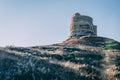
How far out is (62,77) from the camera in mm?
43875

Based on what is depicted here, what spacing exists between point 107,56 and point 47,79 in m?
20.8

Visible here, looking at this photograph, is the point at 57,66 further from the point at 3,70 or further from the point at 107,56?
the point at 107,56

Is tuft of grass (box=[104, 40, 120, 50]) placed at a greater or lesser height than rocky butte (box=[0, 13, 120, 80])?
greater

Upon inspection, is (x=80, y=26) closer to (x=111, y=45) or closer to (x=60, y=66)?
(x=111, y=45)

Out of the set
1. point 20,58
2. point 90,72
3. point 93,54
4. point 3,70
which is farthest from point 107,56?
point 3,70

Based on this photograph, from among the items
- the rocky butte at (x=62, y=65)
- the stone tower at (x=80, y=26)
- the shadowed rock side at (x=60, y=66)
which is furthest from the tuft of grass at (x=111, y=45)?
the stone tower at (x=80, y=26)

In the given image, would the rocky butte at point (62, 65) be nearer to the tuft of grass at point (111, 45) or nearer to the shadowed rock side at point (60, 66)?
the shadowed rock side at point (60, 66)

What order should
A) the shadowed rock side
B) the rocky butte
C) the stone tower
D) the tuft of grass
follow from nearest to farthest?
the shadowed rock side
the rocky butte
the tuft of grass
the stone tower

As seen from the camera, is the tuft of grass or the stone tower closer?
the tuft of grass

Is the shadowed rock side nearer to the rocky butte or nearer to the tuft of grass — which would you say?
the rocky butte

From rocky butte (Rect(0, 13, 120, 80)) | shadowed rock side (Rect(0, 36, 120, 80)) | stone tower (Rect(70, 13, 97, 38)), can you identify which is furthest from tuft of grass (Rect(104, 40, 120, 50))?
stone tower (Rect(70, 13, 97, 38))

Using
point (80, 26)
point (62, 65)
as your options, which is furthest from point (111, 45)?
point (62, 65)

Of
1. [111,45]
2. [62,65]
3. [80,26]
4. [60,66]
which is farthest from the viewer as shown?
[80,26]

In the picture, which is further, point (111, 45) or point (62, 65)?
point (111, 45)
